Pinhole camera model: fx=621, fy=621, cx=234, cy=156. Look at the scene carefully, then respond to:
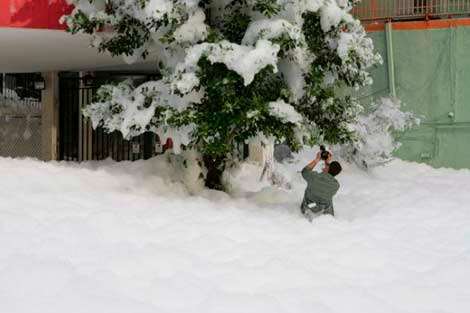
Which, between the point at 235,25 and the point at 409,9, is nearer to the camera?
the point at 235,25

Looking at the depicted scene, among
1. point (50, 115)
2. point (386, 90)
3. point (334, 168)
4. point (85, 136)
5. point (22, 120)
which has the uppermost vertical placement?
point (386, 90)

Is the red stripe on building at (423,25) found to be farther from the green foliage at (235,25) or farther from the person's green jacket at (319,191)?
the person's green jacket at (319,191)

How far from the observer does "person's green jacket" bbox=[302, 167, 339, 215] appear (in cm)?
793

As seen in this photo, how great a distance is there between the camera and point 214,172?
9.30 metres


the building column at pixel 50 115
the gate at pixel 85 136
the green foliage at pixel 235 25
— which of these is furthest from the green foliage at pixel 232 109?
the building column at pixel 50 115

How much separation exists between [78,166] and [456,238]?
5594mm

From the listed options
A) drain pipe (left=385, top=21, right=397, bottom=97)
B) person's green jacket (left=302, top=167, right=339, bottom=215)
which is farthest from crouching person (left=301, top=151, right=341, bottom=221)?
drain pipe (left=385, top=21, right=397, bottom=97)

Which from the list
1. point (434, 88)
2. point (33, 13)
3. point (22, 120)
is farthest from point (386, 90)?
point (33, 13)

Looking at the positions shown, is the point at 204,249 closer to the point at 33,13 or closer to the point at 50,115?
the point at 33,13

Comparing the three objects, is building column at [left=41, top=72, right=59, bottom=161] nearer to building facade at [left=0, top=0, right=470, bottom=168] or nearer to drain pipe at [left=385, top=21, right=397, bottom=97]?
building facade at [left=0, top=0, right=470, bottom=168]

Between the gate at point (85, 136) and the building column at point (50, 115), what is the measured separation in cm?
16

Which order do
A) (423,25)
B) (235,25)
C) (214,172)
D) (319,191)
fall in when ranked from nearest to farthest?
(319,191) < (235,25) < (214,172) < (423,25)

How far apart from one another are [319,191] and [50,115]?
25.0ft

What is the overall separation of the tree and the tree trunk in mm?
659
